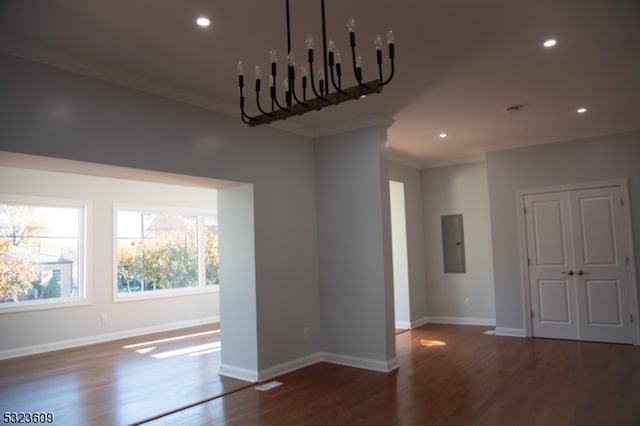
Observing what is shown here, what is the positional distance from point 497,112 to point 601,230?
2.49 m

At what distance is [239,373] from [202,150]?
2.37m

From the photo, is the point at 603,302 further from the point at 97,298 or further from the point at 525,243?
the point at 97,298

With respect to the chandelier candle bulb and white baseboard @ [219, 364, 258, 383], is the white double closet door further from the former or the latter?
the chandelier candle bulb

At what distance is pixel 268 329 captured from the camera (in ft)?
15.7

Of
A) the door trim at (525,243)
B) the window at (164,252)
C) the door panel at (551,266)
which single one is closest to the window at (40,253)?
the window at (164,252)

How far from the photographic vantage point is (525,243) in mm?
6625

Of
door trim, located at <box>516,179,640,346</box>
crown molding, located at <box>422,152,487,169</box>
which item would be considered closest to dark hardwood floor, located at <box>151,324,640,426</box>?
door trim, located at <box>516,179,640,346</box>

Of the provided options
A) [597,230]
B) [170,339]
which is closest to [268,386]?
[170,339]

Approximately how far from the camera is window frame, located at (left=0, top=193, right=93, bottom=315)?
6.26 m

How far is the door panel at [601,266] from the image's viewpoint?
5.96 meters

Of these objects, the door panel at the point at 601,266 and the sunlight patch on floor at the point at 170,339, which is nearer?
the door panel at the point at 601,266

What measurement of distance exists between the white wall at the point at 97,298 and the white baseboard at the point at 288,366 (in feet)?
12.2

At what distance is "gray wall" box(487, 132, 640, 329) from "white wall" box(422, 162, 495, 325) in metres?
0.69

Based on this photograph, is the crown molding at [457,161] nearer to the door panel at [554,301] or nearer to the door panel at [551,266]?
the door panel at [551,266]
